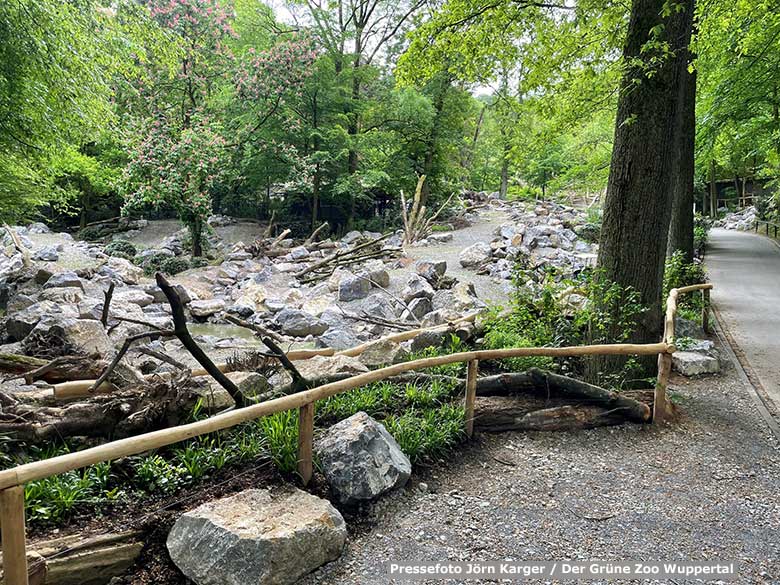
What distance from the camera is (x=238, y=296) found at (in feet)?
41.6

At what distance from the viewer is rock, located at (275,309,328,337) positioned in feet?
32.3

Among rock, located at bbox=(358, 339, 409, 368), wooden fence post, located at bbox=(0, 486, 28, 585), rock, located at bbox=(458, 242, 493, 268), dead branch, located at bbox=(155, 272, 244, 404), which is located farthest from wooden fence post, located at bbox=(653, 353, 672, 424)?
rock, located at bbox=(458, 242, 493, 268)

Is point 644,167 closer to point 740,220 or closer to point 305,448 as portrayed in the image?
point 305,448

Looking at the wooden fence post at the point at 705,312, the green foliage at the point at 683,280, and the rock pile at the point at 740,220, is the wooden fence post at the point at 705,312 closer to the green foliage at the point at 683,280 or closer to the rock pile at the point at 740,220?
the green foliage at the point at 683,280

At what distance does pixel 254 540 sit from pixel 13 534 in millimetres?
979

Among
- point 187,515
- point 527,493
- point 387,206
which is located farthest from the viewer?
point 387,206

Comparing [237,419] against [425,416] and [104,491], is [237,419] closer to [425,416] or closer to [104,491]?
[104,491]

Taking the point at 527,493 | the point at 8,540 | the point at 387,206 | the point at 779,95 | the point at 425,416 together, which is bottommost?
the point at 527,493

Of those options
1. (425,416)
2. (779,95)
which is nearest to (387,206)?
(779,95)

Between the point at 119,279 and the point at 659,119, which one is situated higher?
the point at 659,119

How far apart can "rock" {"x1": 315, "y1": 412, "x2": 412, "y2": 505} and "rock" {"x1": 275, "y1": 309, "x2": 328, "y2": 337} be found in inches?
249

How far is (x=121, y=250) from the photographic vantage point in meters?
18.8

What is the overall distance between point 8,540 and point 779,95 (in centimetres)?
1672

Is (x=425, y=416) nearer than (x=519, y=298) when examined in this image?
Yes
